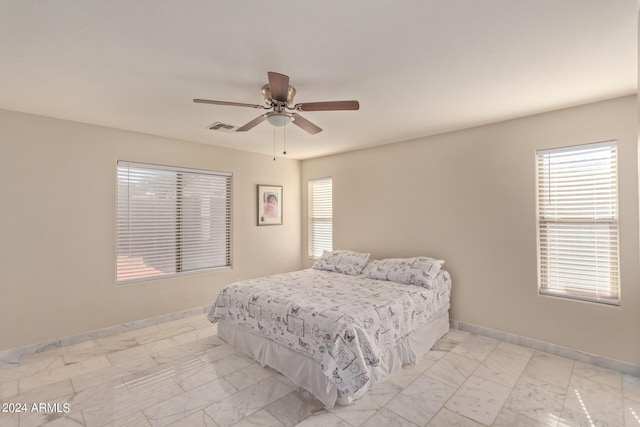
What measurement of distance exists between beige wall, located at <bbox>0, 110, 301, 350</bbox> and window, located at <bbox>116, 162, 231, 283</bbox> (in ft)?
0.41

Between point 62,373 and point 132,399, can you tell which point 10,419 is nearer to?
point 62,373

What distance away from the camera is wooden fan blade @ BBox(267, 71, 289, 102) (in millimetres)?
1902

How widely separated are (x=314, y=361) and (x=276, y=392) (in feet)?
1.37

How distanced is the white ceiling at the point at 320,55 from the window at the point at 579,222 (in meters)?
0.59

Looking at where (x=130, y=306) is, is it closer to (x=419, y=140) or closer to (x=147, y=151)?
(x=147, y=151)

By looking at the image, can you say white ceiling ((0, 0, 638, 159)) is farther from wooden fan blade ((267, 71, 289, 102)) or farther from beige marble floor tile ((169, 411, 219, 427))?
beige marble floor tile ((169, 411, 219, 427))

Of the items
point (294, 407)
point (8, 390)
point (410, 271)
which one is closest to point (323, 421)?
point (294, 407)

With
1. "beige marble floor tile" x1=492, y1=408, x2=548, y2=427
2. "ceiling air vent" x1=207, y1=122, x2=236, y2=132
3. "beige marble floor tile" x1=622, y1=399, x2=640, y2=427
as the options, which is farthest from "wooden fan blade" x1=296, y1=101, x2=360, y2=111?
"beige marble floor tile" x1=622, y1=399, x2=640, y2=427

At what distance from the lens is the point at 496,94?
8.94 ft

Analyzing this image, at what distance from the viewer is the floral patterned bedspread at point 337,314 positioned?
7.46ft

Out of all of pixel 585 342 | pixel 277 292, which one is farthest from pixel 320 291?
pixel 585 342

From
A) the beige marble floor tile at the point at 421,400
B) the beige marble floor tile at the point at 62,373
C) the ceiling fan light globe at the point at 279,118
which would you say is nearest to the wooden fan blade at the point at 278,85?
the ceiling fan light globe at the point at 279,118

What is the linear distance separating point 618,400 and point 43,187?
5.64 meters

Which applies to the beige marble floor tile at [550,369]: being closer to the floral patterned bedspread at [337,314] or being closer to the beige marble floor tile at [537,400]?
the beige marble floor tile at [537,400]
